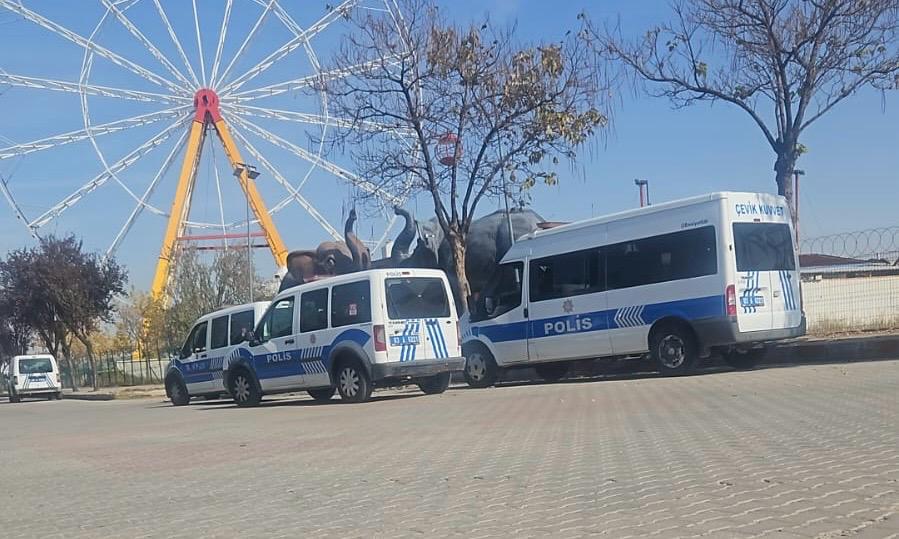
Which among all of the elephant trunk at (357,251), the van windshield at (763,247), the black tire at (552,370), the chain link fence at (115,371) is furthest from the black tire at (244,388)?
the chain link fence at (115,371)

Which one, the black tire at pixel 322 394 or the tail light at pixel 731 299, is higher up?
the tail light at pixel 731 299

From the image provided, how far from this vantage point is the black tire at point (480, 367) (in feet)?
58.6

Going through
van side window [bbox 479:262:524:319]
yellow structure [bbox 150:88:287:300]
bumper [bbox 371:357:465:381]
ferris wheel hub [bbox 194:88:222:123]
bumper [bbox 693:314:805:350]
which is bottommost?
bumper [bbox 371:357:465:381]

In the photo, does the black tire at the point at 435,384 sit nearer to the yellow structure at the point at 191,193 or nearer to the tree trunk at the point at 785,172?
the tree trunk at the point at 785,172

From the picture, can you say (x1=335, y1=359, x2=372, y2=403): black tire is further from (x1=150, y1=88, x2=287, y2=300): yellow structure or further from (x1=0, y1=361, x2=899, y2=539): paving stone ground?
(x1=150, y1=88, x2=287, y2=300): yellow structure

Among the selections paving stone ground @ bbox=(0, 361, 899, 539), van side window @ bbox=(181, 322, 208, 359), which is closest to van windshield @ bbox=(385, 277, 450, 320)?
paving stone ground @ bbox=(0, 361, 899, 539)

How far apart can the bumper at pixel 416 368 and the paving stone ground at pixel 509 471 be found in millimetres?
1075

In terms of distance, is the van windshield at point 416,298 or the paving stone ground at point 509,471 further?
the van windshield at point 416,298

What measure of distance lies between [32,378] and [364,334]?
25443 mm

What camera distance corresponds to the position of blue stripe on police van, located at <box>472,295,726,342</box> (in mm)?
14617

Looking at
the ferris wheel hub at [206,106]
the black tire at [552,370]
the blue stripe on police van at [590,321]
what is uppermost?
the ferris wheel hub at [206,106]

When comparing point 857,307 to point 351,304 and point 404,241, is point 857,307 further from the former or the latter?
point 404,241

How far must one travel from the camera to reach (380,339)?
1410 cm

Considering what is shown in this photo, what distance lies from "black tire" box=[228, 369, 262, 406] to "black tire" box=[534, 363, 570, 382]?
16.7ft
